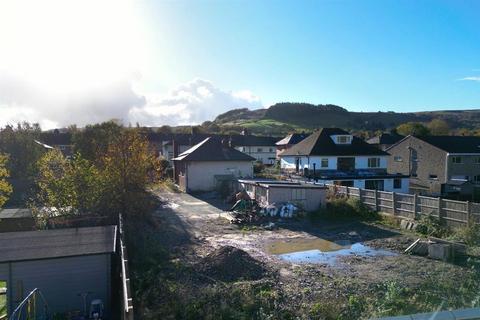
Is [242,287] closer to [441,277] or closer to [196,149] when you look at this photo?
[441,277]

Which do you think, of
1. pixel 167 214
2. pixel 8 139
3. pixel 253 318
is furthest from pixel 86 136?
pixel 253 318

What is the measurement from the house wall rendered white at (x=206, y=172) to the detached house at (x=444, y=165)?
2407 cm

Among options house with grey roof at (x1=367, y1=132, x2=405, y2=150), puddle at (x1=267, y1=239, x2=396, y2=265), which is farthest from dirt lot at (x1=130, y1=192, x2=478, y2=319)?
house with grey roof at (x1=367, y1=132, x2=405, y2=150)

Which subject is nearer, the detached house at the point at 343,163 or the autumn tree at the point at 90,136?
the detached house at the point at 343,163

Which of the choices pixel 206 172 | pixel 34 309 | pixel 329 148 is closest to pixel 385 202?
pixel 329 148

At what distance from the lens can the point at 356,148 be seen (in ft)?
151

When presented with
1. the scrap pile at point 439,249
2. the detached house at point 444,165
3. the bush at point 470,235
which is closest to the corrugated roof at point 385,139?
the detached house at point 444,165

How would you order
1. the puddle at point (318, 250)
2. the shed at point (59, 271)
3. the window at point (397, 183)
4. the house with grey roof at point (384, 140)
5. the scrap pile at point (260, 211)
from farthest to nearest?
the house with grey roof at point (384, 140), the window at point (397, 183), the scrap pile at point (260, 211), the puddle at point (318, 250), the shed at point (59, 271)

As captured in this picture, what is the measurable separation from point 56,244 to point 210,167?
92.0 ft

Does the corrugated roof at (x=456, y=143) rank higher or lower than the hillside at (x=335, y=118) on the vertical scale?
lower

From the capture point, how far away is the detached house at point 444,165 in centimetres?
4958

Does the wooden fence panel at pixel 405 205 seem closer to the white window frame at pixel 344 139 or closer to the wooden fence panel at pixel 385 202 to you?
the wooden fence panel at pixel 385 202

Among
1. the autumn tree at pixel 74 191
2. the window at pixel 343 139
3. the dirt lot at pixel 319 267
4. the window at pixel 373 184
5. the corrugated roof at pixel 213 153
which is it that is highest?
the window at pixel 343 139

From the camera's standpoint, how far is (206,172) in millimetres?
41250
